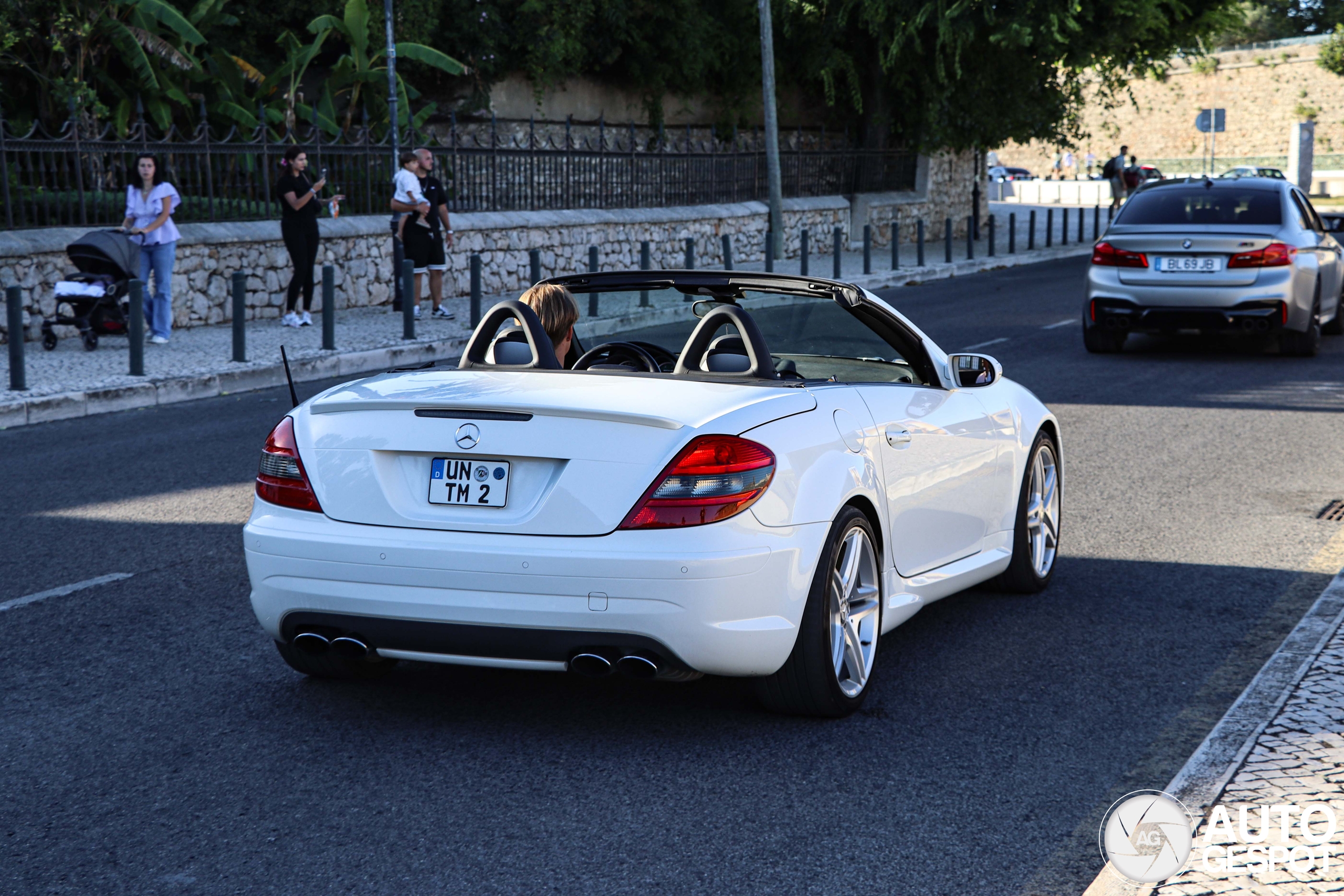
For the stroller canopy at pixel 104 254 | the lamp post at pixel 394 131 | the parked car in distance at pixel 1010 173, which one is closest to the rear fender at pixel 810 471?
the stroller canopy at pixel 104 254

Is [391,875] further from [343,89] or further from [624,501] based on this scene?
[343,89]

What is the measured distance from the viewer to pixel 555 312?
5.33m

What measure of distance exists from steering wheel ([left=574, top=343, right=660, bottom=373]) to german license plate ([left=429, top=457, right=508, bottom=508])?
1.02 m

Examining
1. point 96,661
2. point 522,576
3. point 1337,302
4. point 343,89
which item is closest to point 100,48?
point 343,89

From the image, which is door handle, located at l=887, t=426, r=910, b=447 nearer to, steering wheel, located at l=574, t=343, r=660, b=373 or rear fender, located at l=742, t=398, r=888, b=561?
rear fender, located at l=742, t=398, r=888, b=561

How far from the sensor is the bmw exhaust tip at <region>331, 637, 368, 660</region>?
439 cm

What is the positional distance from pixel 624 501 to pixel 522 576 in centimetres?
35

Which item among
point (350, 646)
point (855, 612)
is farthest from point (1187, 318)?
point (350, 646)

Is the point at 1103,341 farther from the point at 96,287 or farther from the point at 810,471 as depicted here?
the point at 810,471

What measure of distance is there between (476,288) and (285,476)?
1299cm

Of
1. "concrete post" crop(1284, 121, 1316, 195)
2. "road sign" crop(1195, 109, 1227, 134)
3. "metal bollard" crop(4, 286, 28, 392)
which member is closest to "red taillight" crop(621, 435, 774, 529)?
"metal bollard" crop(4, 286, 28, 392)

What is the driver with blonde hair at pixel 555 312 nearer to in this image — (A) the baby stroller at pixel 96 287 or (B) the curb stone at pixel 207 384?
(B) the curb stone at pixel 207 384

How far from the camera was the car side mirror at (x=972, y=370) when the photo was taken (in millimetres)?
5785

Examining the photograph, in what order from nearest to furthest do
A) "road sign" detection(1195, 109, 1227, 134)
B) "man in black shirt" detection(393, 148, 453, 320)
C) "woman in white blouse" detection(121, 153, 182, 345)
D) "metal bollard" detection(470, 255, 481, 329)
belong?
"woman in white blouse" detection(121, 153, 182, 345), "metal bollard" detection(470, 255, 481, 329), "man in black shirt" detection(393, 148, 453, 320), "road sign" detection(1195, 109, 1227, 134)
